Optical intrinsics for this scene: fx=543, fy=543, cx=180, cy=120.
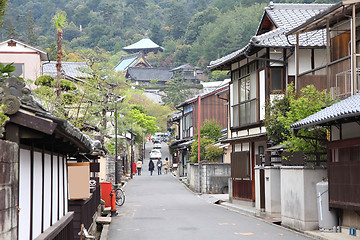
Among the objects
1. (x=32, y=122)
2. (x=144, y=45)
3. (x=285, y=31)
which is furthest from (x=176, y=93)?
(x=32, y=122)

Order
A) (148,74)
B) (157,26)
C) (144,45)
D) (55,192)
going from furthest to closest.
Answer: (157,26) → (144,45) → (148,74) → (55,192)

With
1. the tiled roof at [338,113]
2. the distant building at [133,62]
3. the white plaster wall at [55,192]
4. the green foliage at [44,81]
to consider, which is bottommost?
the white plaster wall at [55,192]

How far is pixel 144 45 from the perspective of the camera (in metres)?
162

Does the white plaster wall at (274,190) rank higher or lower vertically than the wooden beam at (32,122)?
lower

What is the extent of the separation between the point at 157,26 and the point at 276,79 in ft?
497

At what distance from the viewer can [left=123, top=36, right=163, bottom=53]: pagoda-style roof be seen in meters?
161

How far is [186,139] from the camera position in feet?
193

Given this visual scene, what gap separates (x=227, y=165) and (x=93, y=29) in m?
145

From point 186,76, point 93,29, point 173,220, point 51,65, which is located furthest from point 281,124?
point 93,29

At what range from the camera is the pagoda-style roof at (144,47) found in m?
161

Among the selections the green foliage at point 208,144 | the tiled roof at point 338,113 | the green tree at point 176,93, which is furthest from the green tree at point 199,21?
the tiled roof at point 338,113

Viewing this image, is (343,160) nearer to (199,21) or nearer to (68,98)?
(68,98)

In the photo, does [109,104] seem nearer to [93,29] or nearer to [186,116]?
[186,116]

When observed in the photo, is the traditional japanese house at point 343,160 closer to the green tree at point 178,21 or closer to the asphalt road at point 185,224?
the asphalt road at point 185,224
